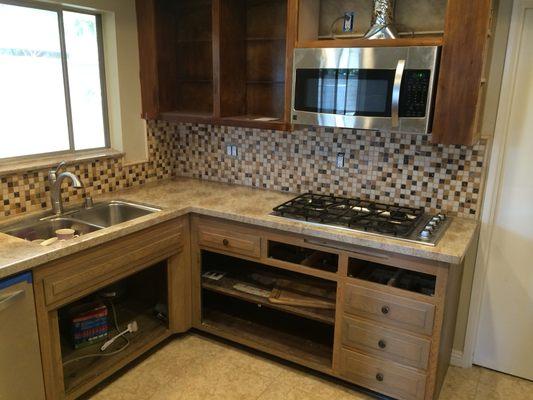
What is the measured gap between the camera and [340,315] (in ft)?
7.56

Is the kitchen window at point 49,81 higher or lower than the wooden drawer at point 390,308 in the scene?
higher

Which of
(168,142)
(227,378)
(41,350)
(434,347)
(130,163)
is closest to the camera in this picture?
(41,350)

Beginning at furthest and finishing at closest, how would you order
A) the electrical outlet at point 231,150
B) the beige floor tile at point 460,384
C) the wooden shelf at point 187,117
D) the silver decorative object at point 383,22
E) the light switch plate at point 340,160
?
1. the electrical outlet at point 231,150
2. the wooden shelf at point 187,117
3. the light switch plate at point 340,160
4. the beige floor tile at point 460,384
5. the silver decorative object at point 383,22

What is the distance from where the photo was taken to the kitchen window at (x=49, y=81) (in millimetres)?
2371

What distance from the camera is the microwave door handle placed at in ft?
6.70

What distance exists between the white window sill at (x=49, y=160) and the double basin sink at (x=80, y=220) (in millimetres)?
275

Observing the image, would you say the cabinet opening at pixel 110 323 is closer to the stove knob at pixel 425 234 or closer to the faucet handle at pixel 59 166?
the faucet handle at pixel 59 166

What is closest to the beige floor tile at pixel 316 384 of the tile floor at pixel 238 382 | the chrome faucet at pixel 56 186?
the tile floor at pixel 238 382

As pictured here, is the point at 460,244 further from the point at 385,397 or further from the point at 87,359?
the point at 87,359

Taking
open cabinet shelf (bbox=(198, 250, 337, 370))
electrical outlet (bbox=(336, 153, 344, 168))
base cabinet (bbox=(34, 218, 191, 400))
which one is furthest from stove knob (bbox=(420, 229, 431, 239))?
base cabinet (bbox=(34, 218, 191, 400))

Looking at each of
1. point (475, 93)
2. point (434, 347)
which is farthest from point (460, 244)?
point (475, 93)

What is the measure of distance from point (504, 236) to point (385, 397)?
108cm

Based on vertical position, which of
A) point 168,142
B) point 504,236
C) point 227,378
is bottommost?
point 227,378

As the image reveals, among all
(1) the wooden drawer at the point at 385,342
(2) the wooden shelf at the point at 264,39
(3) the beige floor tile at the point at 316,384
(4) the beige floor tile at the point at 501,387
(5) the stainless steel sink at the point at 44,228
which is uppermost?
(2) the wooden shelf at the point at 264,39
